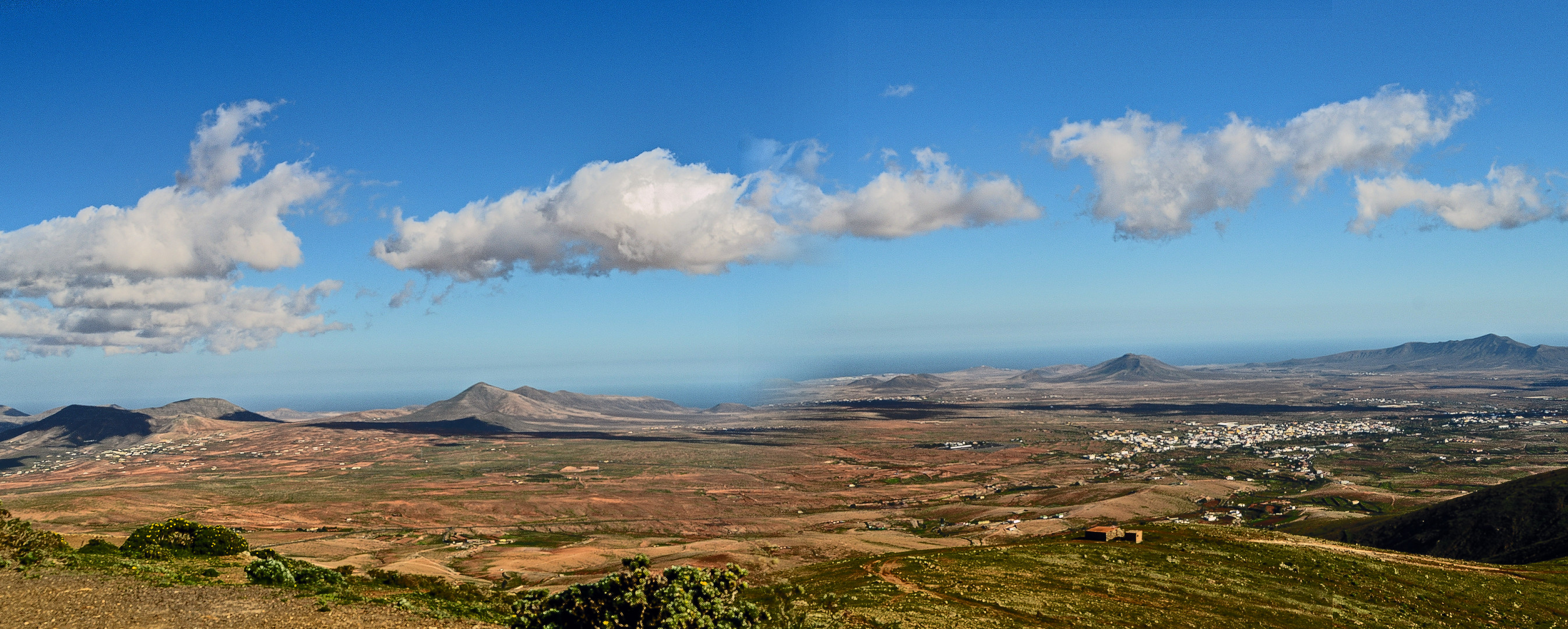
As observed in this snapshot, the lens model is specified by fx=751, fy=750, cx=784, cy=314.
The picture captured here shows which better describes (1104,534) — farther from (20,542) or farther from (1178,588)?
(20,542)

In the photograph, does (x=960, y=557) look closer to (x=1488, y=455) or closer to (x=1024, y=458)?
(x=1024, y=458)

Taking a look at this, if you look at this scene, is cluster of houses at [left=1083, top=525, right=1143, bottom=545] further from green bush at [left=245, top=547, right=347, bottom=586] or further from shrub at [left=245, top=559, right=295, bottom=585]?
shrub at [left=245, top=559, right=295, bottom=585]

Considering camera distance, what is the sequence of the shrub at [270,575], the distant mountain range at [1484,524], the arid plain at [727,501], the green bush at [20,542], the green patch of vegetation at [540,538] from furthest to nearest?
1. the green patch of vegetation at [540,538]
2. the arid plain at [727,501]
3. the distant mountain range at [1484,524]
4. the shrub at [270,575]
5. the green bush at [20,542]

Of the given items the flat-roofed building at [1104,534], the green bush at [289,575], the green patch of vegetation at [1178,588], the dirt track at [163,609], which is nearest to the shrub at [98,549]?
the dirt track at [163,609]

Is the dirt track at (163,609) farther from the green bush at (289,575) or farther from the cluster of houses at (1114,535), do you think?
the cluster of houses at (1114,535)

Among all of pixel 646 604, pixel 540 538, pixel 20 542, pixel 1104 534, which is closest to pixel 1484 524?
pixel 1104 534

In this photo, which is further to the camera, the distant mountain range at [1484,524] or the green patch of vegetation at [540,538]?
the green patch of vegetation at [540,538]

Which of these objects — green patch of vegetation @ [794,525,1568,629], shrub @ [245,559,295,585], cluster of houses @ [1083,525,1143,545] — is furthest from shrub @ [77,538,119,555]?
cluster of houses @ [1083,525,1143,545]
